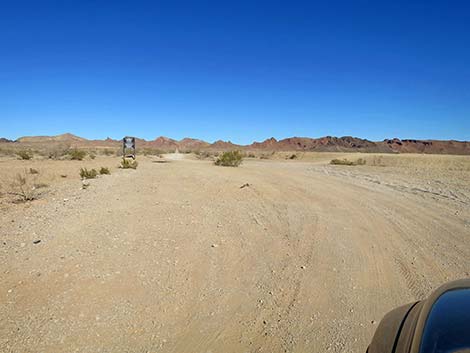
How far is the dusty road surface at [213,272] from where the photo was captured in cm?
386

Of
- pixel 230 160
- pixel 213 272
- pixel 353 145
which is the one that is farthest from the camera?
pixel 353 145

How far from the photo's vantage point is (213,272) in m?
5.49

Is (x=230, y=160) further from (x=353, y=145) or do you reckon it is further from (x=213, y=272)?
(x=353, y=145)

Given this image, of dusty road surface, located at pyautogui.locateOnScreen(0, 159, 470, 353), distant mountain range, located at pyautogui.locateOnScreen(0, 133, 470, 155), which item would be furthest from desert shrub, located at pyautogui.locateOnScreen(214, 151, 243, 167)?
distant mountain range, located at pyautogui.locateOnScreen(0, 133, 470, 155)

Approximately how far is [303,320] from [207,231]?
12.5 ft

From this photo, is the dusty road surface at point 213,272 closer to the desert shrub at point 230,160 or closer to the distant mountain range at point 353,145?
the desert shrub at point 230,160

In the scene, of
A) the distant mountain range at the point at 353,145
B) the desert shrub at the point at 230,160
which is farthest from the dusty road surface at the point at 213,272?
the distant mountain range at the point at 353,145

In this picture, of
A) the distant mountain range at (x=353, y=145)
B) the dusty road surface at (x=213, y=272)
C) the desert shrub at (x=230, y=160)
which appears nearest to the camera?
the dusty road surface at (x=213, y=272)

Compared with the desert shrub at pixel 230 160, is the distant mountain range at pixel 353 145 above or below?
above

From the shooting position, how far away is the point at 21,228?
24.6 feet

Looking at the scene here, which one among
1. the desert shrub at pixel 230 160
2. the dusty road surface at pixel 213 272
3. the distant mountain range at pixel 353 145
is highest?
the distant mountain range at pixel 353 145

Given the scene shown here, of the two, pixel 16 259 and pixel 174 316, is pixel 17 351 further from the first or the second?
pixel 16 259

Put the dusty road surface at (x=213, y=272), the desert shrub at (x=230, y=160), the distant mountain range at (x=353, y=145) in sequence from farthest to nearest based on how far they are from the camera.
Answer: the distant mountain range at (x=353, y=145) → the desert shrub at (x=230, y=160) → the dusty road surface at (x=213, y=272)

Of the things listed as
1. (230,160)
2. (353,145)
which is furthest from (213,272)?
(353,145)
